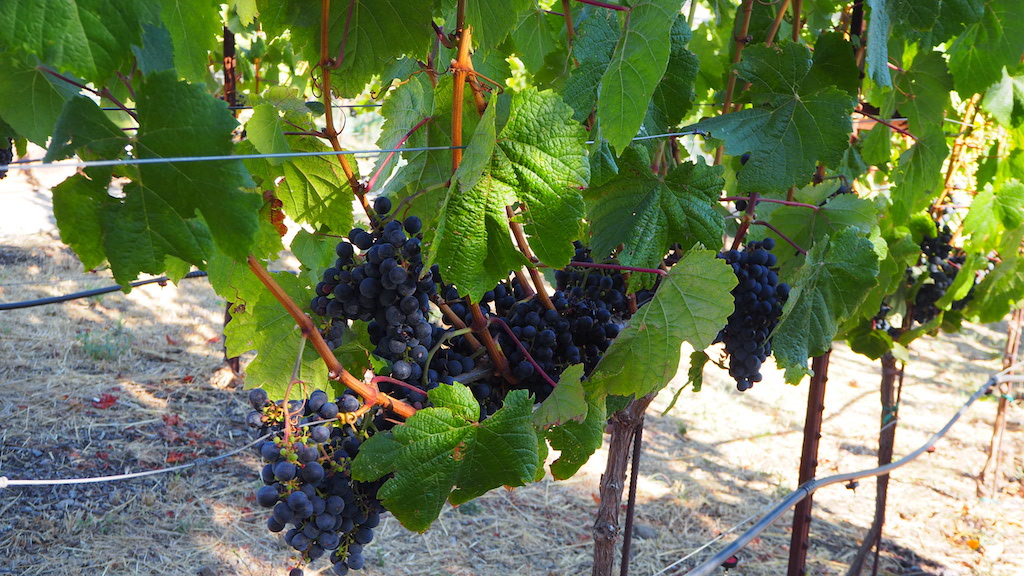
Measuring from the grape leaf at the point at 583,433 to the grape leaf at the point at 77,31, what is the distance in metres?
0.77

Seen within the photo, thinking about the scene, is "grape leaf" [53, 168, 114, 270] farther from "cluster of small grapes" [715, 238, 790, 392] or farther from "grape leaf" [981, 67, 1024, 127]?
"grape leaf" [981, 67, 1024, 127]

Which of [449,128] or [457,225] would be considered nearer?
[457,225]

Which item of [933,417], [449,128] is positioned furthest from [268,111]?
[933,417]

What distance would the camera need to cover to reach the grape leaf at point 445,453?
1.05 metres

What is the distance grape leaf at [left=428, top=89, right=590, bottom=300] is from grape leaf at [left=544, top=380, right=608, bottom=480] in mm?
274

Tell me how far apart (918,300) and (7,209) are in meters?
6.00

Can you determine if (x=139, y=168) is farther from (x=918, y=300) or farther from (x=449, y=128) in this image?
(x=918, y=300)

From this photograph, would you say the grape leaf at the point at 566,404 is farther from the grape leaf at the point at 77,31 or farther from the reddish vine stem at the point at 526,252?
the grape leaf at the point at 77,31

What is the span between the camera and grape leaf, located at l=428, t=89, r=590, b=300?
1.03 metres

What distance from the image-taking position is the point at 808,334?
1566 millimetres

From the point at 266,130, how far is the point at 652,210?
2.20ft

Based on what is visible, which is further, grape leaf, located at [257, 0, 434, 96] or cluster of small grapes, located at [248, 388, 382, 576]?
grape leaf, located at [257, 0, 434, 96]

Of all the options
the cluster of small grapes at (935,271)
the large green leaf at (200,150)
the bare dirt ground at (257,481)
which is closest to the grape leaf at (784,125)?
the large green leaf at (200,150)

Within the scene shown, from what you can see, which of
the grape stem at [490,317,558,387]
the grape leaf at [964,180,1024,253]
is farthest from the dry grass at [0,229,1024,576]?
the grape stem at [490,317,558,387]
